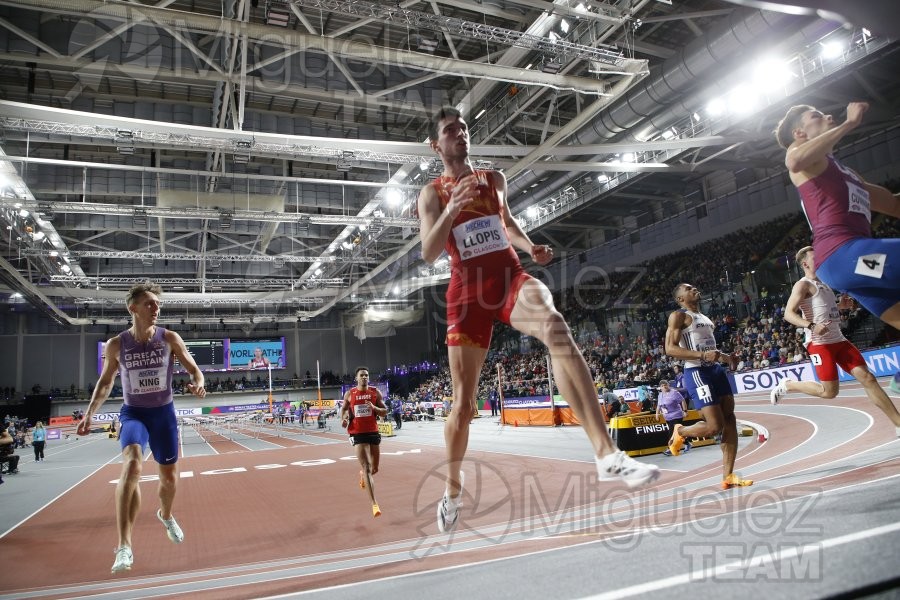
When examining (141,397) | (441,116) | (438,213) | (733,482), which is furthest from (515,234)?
(733,482)

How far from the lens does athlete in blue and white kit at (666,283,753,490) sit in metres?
5.60

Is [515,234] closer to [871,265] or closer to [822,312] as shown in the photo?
[871,265]

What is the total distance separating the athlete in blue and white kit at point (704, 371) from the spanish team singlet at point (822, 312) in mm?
783

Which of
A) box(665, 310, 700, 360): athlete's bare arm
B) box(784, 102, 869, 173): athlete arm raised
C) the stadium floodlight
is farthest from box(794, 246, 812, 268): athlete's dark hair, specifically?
the stadium floodlight

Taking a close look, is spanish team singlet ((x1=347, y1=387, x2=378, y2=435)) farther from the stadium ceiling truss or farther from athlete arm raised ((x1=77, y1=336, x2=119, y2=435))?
the stadium ceiling truss

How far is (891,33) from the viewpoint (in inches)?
94.0

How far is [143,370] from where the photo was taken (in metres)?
4.52

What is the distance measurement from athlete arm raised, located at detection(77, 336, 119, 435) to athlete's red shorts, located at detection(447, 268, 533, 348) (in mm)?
3174

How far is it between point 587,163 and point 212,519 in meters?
14.6

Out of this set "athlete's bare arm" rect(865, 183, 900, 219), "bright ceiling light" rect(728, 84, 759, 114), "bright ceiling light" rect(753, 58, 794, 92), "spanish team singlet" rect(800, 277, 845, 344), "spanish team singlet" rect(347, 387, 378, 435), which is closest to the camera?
"athlete's bare arm" rect(865, 183, 900, 219)

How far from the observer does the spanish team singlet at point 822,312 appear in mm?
5234

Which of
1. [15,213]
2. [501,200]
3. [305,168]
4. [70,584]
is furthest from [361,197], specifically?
[501,200]

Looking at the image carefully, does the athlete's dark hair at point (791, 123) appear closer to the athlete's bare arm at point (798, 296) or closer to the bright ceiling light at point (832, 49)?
the athlete's bare arm at point (798, 296)

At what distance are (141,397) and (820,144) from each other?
16.5ft
